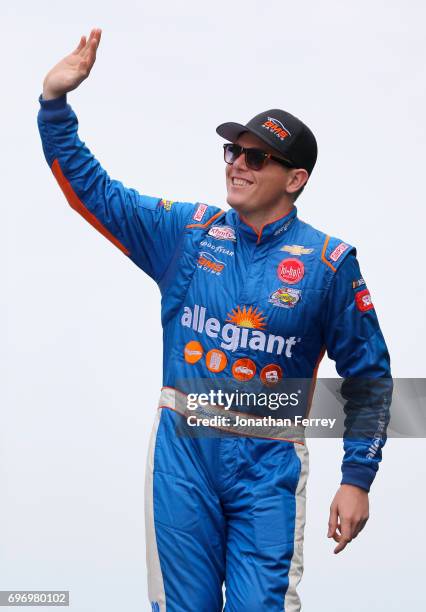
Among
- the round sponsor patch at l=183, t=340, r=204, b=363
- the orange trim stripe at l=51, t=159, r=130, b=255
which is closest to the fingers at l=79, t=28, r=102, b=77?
the orange trim stripe at l=51, t=159, r=130, b=255

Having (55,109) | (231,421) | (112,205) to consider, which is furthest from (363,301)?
(55,109)

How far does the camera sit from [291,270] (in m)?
3.63

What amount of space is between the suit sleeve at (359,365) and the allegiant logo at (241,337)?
160mm

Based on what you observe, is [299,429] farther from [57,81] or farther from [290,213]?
[57,81]

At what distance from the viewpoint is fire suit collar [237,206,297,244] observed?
12.1 ft

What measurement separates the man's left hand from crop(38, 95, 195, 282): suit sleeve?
0.83 metres

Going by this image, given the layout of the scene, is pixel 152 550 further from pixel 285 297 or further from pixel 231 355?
pixel 285 297

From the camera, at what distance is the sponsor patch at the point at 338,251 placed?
12.0 ft

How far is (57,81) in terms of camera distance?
11.6 feet

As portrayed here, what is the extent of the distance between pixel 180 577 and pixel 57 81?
140 centimetres

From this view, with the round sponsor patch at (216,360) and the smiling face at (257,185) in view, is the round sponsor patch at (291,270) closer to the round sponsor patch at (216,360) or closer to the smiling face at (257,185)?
the smiling face at (257,185)

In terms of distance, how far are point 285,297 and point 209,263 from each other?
0.80ft

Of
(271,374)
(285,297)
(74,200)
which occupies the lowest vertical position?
(271,374)

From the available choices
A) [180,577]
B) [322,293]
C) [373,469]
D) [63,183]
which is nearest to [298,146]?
[322,293]
